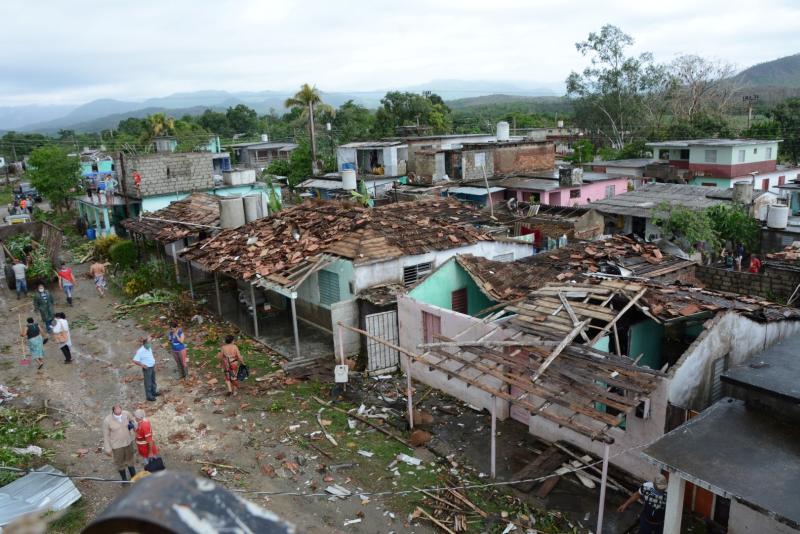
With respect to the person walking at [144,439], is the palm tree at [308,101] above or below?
above

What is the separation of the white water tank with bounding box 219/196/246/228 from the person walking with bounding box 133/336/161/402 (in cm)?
929

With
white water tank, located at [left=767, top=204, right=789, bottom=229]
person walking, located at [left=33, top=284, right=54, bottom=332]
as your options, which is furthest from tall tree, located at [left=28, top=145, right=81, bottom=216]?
white water tank, located at [left=767, top=204, right=789, bottom=229]

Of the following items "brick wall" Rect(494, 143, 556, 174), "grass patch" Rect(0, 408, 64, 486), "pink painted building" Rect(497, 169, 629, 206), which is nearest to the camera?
"grass patch" Rect(0, 408, 64, 486)

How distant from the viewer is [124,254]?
26.4 metres

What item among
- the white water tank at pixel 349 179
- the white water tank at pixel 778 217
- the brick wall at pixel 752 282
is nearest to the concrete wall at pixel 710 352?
the brick wall at pixel 752 282

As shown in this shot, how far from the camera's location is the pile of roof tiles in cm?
1728

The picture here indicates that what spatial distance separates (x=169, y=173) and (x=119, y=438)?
23823mm

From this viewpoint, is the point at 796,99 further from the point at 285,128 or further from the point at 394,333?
the point at 285,128

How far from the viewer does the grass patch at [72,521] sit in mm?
9473

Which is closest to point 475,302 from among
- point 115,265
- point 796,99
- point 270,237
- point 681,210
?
point 270,237

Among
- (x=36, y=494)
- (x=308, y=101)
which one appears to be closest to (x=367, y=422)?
(x=36, y=494)

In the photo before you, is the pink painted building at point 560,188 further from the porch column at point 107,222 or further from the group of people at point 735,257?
the porch column at point 107,222

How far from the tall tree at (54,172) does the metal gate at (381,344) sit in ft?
107

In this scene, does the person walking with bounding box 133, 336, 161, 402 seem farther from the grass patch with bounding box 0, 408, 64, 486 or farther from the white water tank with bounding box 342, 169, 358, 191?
the white water tank with bounding box 342, 169, 358, 191
